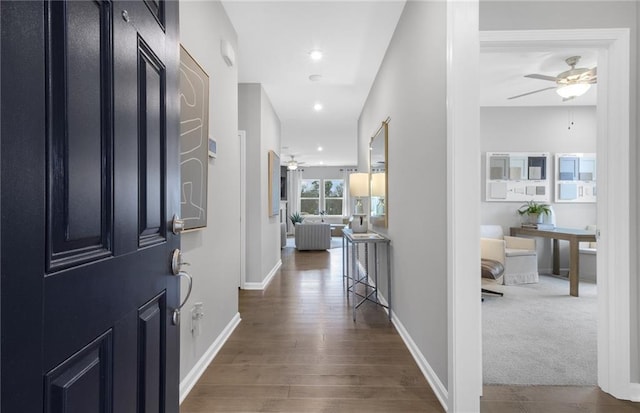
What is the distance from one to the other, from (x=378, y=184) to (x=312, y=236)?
163 inches

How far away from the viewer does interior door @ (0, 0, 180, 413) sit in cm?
48

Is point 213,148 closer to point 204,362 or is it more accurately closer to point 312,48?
point 204,362

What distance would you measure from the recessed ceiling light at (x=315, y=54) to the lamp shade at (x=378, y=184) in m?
1.43

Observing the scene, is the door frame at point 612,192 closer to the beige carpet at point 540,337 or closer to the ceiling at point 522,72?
the beige carpet at point 540,337

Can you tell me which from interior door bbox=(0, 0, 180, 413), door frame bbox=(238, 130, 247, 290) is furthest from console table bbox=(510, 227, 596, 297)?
interior door bbox=(0, 0, 180, 413)

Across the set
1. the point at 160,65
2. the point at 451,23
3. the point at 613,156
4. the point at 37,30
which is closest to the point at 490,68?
the point at 613,156

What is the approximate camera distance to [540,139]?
5.01 metres

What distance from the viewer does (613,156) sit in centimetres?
188

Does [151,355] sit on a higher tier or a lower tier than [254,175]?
lower

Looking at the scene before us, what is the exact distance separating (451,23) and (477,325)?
5.06 feet

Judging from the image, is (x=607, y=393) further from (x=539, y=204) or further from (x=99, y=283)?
(x=539, y=204)

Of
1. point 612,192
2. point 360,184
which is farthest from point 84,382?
point 360,184

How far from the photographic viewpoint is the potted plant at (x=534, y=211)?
188 inches

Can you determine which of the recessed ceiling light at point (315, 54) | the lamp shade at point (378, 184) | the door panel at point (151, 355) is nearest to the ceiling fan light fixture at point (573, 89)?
the lamp shade at point (378, 184)
